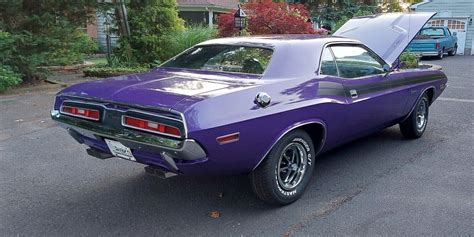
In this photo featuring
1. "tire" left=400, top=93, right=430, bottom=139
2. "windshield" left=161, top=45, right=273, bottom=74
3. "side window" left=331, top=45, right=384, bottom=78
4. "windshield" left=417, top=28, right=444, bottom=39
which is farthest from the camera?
"windshield" left=417, top=28, right=444, bottom=39

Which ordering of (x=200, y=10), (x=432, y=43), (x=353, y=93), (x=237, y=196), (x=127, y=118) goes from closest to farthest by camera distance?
1. (x=127, y=118)
2. (x=237, y=196)
3. (x=353, y=93)
4. (x=432, y=43)
5. (x=200, y=10)

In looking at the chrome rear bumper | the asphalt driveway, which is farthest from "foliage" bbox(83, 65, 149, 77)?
the chrome rear bumper

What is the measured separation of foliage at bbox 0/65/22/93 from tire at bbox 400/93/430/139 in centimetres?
800

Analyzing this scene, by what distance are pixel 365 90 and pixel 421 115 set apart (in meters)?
1.96

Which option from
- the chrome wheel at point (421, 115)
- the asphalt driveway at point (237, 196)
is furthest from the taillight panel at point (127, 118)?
the chrome wheel at point (421, 115)

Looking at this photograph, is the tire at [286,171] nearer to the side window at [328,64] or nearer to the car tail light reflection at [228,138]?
the car tail light reflection at [228,138]

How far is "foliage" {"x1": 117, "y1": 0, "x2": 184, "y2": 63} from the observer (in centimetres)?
1354

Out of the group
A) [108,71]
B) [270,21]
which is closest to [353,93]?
[270,21]

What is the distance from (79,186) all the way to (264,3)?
9710 mm

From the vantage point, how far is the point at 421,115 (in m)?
6.37

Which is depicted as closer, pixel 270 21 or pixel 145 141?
pixel 145 141

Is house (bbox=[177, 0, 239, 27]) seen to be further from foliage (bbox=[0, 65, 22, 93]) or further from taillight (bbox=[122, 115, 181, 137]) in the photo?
taillight (bbox=[122, 115, 181, 137])

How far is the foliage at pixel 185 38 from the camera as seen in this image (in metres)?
13.4

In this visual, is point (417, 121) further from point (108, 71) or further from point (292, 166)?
point (108, 71)
